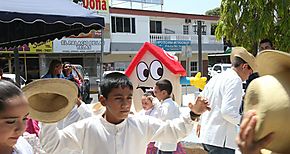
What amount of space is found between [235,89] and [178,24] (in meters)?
26.3

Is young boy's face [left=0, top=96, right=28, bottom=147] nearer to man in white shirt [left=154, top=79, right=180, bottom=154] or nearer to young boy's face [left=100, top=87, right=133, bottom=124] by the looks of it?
young boy's face [left=100, top=87, right=133, bottom=124]

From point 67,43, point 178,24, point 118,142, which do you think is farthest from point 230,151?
point 178,24

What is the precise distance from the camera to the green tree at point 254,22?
638 cm

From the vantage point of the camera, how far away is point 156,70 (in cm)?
579

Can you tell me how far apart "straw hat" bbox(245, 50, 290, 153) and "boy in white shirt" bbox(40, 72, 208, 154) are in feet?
3.82

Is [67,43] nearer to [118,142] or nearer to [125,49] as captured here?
A: [125,49]

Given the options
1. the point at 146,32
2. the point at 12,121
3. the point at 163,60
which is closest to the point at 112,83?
the point at 12,121

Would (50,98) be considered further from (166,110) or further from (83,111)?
(166,110)

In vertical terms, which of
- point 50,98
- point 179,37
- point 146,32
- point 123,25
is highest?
point 123,25

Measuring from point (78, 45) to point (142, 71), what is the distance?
17811mm

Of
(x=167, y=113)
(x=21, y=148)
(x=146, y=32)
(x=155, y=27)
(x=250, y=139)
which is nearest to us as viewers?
(x=250, y=139)


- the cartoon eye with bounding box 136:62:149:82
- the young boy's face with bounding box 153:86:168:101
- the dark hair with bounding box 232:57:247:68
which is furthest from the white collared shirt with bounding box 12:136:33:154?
the cartoon eye with bounding box 136:62:149:82

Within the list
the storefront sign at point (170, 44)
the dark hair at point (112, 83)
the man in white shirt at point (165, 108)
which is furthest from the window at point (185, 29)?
the dark hair at point (112, 83)

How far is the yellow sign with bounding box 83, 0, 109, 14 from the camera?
22873 millimetres
